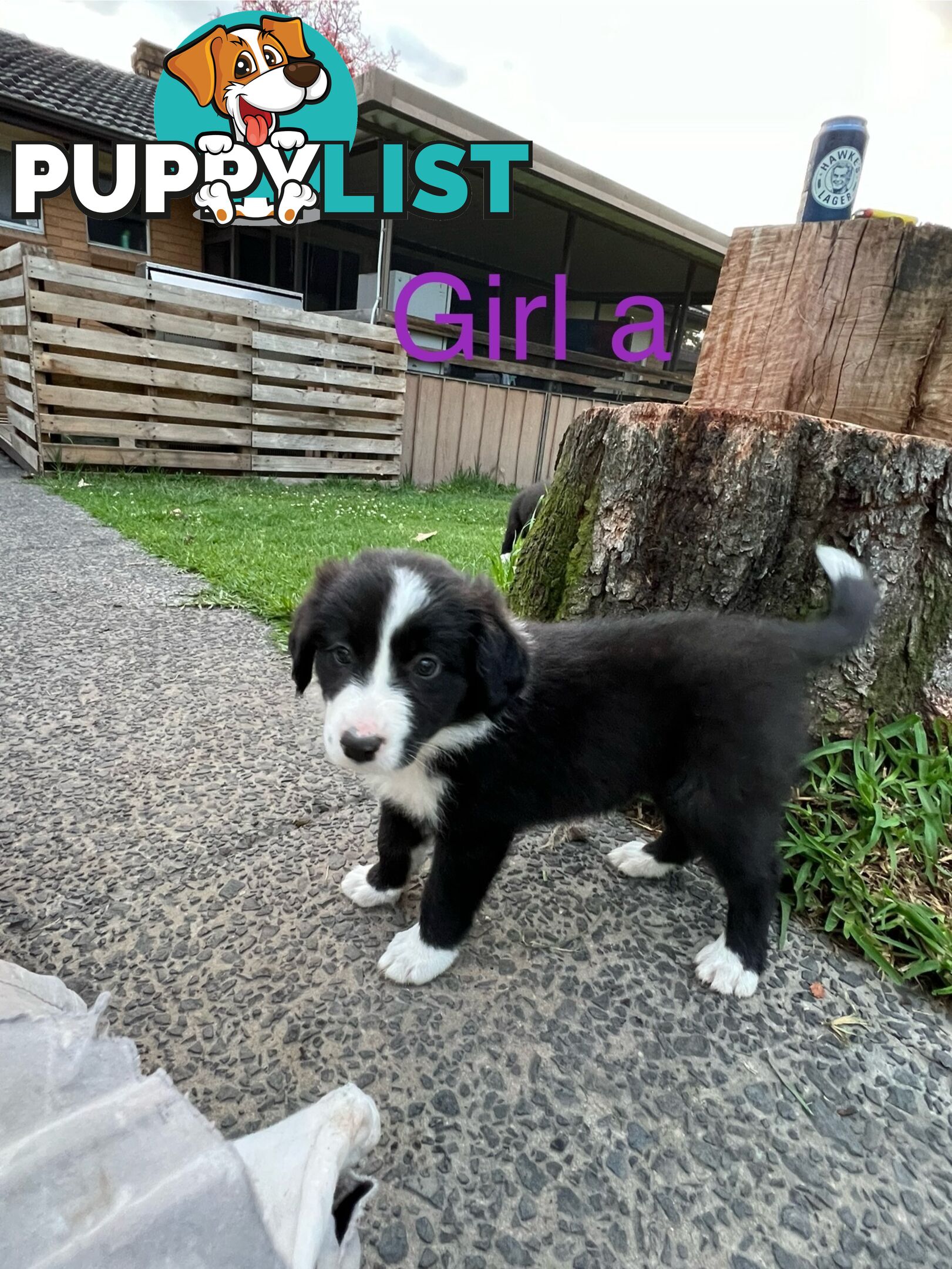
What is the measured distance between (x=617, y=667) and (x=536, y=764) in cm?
32

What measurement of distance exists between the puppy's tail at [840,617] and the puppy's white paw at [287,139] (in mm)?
10243

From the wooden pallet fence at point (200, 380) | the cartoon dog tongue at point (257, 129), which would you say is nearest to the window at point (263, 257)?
the cartoon dog tongue at point (257, 129)

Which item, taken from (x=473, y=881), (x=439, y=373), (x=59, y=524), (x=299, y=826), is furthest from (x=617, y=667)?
(x=439, y=373)

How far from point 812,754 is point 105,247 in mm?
14238

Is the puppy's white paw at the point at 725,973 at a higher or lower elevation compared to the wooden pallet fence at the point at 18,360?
lower

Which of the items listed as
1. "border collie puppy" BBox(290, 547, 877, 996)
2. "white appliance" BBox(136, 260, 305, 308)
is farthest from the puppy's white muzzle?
"white appliance" BBox(136, 260, 305, 308)

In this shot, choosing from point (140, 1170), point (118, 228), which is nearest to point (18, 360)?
point (118, 228)

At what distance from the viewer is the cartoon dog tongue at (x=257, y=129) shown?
9822 millimetres

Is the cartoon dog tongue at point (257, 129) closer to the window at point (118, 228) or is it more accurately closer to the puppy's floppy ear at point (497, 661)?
the window at point (118, 228)

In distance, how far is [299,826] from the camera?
6.90ft

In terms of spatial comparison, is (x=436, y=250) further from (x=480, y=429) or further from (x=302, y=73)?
(x=480, y=429)

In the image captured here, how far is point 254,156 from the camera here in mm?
10070

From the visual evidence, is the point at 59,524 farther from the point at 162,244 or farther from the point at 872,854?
the point at 162,244

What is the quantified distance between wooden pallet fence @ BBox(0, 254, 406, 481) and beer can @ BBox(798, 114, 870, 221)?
6.94 m
